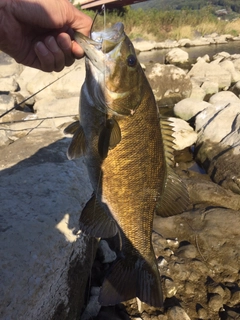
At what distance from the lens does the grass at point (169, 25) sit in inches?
1193

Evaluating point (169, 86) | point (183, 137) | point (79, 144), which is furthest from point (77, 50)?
point (169, 86)

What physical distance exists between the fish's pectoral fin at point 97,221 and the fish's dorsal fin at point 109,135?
539mm

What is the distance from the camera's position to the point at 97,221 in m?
2.39

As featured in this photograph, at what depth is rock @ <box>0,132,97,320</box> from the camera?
7.94ft

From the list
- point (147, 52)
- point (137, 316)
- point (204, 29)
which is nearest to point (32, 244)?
point (137, 316)

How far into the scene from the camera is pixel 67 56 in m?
2.49

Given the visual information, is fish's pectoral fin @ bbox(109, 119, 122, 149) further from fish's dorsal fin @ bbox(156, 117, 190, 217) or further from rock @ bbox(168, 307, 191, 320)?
rock @ bbox(168, 307, 191, 320)

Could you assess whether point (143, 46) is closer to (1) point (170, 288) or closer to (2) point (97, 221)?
(1) point (170, 288)

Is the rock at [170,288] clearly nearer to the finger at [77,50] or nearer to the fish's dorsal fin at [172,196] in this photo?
the fish's dorsal fin at [172,196]

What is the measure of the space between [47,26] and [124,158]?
4.29ft

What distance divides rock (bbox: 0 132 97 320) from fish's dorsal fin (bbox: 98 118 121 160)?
129 cm

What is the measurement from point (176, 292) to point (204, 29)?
34.4m

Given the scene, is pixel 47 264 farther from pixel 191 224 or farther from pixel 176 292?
pixel 191 224

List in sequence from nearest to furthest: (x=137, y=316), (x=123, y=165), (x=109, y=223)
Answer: (x=123, y=165) → (x=109, y=223) → (x=137, y=316)
